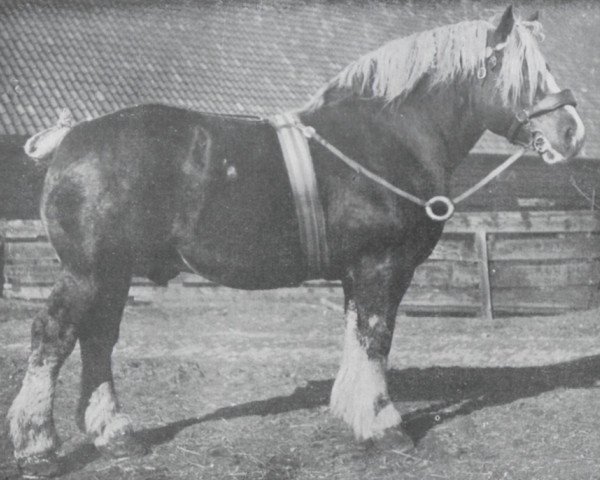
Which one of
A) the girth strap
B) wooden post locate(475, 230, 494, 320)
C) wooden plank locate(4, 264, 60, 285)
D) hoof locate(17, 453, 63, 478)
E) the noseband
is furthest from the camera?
wooden plank locate(4, 264, 60, 285)

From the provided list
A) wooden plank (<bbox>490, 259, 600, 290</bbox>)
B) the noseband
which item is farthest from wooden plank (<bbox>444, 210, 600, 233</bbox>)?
the noseband

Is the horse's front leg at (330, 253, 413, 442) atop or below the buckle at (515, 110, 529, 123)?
below

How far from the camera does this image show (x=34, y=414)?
11.8 feet

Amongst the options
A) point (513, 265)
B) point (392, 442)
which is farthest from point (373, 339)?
point (513, 265)

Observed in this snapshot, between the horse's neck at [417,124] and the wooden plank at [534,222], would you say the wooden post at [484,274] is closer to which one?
the wooden plank at [534,222]

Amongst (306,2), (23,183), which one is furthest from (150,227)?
(306,2)

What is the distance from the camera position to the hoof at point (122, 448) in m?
3.79

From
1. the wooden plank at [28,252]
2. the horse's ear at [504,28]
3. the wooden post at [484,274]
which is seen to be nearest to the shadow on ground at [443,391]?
the horse's ear at [504,28]

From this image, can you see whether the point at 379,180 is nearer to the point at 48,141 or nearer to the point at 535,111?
the point at 535,111

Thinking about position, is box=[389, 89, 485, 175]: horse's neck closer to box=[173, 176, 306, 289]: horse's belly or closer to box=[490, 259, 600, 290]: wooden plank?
box=[173, 176, 306, 289]: horse's belly

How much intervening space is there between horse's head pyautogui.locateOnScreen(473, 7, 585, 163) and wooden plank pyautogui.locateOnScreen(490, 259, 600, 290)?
5.04 metres

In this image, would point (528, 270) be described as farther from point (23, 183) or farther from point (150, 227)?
point (23, 183)

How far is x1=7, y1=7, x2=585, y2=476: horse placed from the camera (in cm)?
363

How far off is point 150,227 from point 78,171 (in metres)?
0.48
